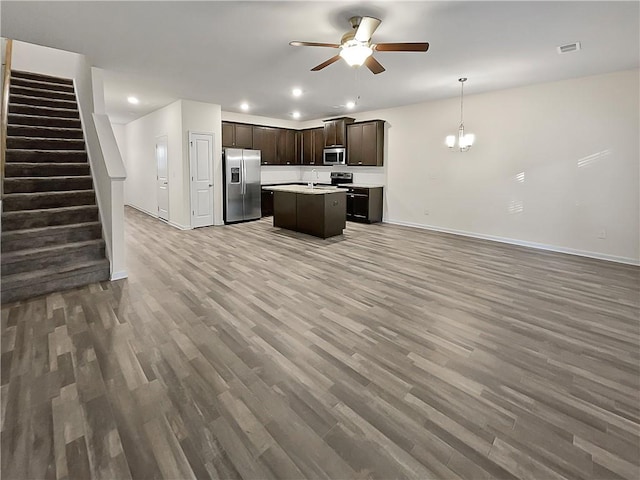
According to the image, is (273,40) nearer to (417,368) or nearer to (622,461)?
(417,368)

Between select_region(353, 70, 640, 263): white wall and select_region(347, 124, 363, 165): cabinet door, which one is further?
select_region(347, 124, 363, 165): cabinet door

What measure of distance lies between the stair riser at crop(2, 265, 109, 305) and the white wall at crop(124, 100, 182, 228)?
3377 mm

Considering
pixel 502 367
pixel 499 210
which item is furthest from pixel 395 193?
pixel 502 367

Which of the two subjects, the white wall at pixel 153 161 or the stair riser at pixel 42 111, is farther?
the white wall at pixel 153 161

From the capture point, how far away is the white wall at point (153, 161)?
7.11 m

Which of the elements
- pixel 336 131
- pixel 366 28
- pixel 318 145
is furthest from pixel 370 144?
pixel 366 28

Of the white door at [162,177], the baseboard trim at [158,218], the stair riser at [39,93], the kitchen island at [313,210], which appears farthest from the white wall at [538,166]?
the stair riser at [39,93]

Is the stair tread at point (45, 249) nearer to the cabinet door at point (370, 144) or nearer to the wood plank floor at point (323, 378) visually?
the wood plank floor at point (323, 378)

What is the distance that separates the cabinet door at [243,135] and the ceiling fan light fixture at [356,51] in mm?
5682

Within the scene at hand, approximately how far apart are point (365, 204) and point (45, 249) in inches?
234

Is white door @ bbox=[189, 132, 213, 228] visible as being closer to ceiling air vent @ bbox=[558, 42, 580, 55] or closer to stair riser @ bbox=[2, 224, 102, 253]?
stair riser @ bbox=[2, 224, 102, 253]

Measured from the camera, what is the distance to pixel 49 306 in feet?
10.4

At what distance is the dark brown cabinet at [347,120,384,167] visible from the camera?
7.77m

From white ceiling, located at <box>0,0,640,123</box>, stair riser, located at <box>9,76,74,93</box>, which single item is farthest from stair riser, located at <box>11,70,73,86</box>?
white ceiling, located at <box>0,0,640,123</box>
